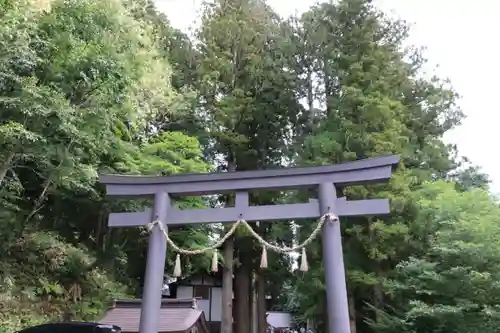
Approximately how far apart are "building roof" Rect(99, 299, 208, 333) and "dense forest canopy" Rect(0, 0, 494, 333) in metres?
1.42

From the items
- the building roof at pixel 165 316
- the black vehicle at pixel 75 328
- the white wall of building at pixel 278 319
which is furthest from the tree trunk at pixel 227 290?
the white wall of building at pixel 278 319

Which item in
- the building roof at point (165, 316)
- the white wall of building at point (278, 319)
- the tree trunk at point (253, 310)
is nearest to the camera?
the building roof at point (165, 316)

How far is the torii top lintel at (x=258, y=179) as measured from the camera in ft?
24.0

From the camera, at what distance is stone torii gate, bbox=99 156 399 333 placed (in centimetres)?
702

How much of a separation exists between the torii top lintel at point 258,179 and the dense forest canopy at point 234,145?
8.85ft

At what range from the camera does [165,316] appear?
1116 cm

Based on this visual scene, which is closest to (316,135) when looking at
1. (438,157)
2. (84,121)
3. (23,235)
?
(438,157)

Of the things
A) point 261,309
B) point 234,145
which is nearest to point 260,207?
point 234,145

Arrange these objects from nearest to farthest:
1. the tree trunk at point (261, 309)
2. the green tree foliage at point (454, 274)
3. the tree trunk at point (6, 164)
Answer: the tree trunk at point (6, 164), the green tree foliage at point (454, 274), the tree trunk at point (261, 309)

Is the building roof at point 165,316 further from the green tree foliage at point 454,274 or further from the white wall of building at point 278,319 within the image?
the white wall of building at point 278,319

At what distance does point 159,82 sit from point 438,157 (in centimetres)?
978

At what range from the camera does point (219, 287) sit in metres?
20.1

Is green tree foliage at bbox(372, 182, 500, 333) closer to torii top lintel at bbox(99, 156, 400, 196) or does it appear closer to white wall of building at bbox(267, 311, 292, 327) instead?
torii top lintel at bbox(99, 156, 400, 196)

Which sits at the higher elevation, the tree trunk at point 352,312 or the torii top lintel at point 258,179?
the torii top lintel at point 258,179
